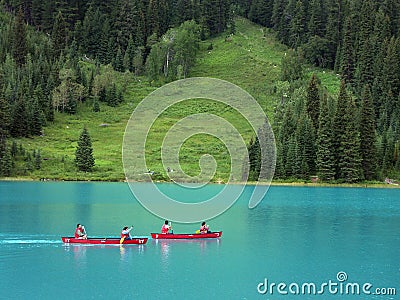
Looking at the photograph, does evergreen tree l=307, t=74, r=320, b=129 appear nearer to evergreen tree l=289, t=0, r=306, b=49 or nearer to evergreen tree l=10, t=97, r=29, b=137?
evergreen tree l=289, t=0, r=306, b=49

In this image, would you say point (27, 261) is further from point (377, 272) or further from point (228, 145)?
point (228, 145)

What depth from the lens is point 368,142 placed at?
122250 mm

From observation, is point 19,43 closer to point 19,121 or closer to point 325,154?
point 19,121

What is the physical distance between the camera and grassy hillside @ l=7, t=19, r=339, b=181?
118 meters

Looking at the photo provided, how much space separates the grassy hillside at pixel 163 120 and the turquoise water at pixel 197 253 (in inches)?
1361

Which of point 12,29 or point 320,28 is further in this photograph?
point 320,28

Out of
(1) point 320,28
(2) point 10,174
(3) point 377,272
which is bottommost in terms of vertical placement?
(3) point 377,272

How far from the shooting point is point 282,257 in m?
48.6

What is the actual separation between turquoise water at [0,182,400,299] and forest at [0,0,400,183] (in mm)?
38078

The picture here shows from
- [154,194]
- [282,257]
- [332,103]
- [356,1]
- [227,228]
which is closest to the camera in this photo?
[282,257]

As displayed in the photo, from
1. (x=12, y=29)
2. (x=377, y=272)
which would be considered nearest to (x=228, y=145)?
(x=12, y=29)

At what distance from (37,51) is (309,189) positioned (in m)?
92.7

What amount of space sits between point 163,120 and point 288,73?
1526 inches

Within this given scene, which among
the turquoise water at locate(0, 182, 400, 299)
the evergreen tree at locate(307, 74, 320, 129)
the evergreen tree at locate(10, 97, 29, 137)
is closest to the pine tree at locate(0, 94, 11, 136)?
the evergreen tree at locate(10, 97, 29, 137)
